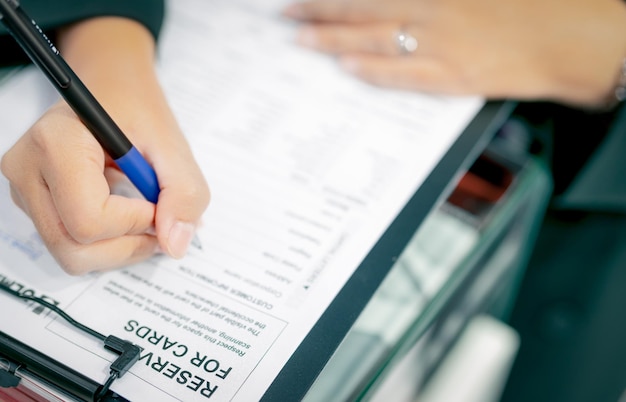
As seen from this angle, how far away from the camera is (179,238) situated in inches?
14.0

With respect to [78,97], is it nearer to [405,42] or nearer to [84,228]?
[84,228]

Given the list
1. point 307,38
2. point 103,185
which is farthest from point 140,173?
point 307,38

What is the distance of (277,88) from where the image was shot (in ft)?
1.63

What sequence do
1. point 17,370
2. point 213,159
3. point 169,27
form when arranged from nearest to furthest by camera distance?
point 17,370 < point 213,159 < point 169,27

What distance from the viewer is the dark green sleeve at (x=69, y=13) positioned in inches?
17.6

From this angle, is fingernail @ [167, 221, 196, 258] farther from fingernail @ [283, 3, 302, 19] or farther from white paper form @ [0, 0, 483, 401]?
fingernail @ [283, 3, 302, 19]

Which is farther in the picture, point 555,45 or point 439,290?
point 555,45

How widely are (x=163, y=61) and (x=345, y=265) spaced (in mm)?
261

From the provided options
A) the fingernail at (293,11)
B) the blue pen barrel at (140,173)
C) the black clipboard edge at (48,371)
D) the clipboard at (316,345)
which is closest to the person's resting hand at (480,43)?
the fingernail at (293,11)

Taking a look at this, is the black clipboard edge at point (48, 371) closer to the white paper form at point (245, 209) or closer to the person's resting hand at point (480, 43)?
the white paper form at point (245, 209)

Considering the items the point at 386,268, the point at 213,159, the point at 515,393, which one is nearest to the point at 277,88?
the point at 213,159

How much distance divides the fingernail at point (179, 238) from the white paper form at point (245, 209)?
0.08 ft

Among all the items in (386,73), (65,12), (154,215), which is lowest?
(154,215)

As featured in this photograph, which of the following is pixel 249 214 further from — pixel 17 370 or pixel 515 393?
pixel 515 393
